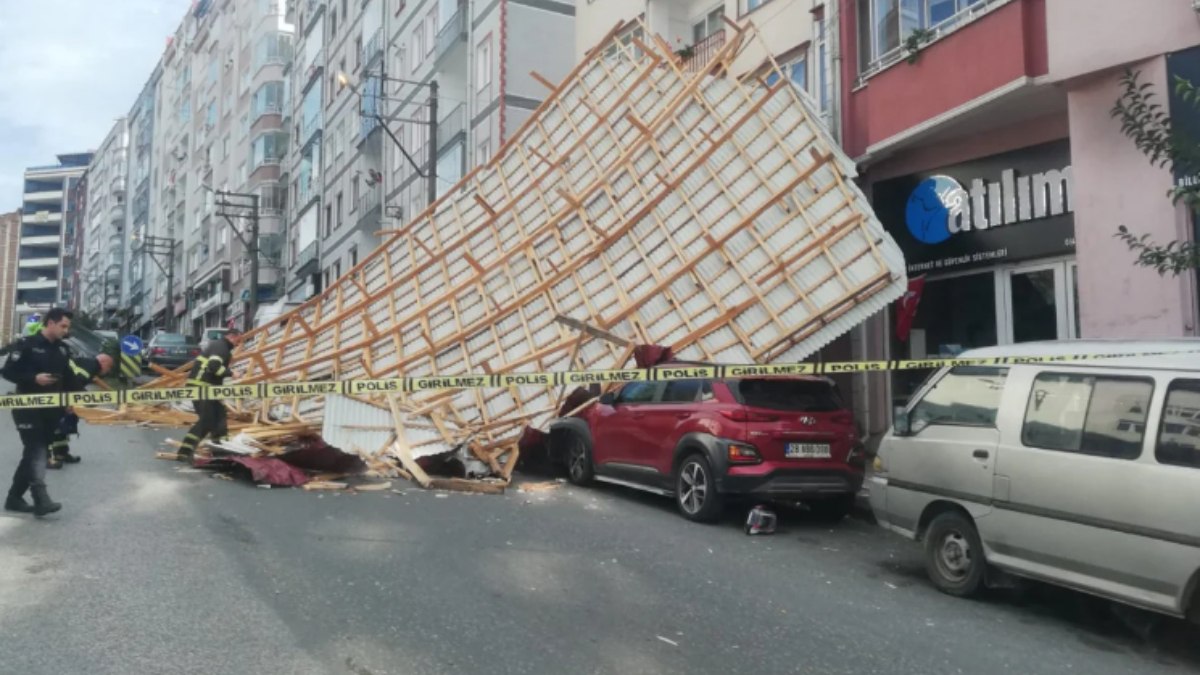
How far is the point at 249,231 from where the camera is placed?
166 ft

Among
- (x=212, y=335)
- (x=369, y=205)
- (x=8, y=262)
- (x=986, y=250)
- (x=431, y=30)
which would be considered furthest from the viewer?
(x=8, y=262)

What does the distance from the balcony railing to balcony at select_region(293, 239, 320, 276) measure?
27540 millimetres

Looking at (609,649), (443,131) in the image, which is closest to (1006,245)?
(609,649)

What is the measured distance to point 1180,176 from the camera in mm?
8703

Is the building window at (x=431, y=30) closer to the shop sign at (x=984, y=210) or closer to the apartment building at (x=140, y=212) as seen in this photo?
the shop sign at (x=984, y=210)

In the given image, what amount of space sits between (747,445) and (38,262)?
440 feet

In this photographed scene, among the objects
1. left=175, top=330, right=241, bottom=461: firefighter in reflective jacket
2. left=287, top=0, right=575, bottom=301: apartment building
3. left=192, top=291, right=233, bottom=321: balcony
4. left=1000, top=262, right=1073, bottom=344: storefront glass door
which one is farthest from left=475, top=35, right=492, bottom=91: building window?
left=192, top=291, right=233, bottom=321: balcony

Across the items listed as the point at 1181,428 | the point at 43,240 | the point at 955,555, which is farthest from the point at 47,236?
the point at 1181,428

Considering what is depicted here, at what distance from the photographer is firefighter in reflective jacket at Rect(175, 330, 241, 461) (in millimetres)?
11100

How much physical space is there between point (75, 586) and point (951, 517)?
5698 millimetres

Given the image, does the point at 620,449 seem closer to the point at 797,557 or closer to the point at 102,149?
the point at 797,557

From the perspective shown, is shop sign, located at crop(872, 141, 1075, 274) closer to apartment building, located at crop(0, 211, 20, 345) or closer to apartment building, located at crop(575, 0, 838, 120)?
apartment building, located at crop(575, 0, 838, 120)

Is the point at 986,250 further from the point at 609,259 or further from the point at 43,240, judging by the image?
the point at 43,240

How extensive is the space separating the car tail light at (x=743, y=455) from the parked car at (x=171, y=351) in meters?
23.8
